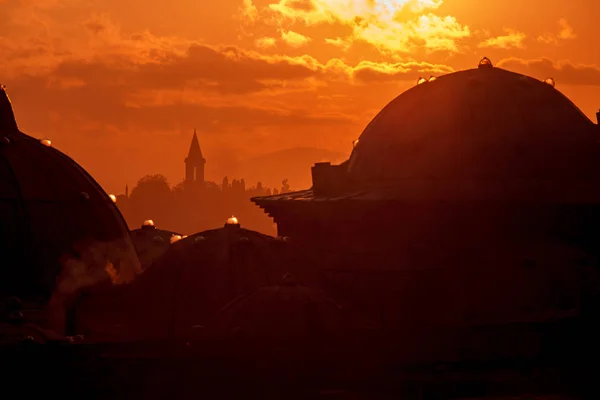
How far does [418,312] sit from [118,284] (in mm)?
10951

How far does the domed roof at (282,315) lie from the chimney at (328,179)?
34.7 ft

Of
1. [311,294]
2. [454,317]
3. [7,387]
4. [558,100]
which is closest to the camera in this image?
[7,387]

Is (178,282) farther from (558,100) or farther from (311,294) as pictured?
(558,100)

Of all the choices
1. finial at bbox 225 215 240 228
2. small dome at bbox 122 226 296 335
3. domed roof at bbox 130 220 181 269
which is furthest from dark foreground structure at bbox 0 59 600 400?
domed roof at bbox 130 220 181 269

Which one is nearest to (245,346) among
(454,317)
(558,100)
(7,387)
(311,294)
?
(7,387)

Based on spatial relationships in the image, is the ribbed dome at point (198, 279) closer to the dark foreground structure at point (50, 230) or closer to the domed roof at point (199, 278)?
the domed roof at point (199, 278)

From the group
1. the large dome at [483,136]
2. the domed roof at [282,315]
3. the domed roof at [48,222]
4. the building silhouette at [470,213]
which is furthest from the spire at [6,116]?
the domed roof at [282,315]

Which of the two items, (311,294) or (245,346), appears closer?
(245,346)

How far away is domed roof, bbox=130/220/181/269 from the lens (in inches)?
1655

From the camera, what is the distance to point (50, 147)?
36812 millimetres

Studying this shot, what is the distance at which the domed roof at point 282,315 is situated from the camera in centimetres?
2611

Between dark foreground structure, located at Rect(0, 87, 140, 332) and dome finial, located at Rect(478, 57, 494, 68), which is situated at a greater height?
dome finial, located at Rect(478, 57, 494, 68)

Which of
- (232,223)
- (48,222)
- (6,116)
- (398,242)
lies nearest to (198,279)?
(232,223)

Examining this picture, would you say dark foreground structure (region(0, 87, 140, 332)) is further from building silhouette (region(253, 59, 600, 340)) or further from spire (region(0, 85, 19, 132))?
building silhouette (region(253, 59, 600, 340))
